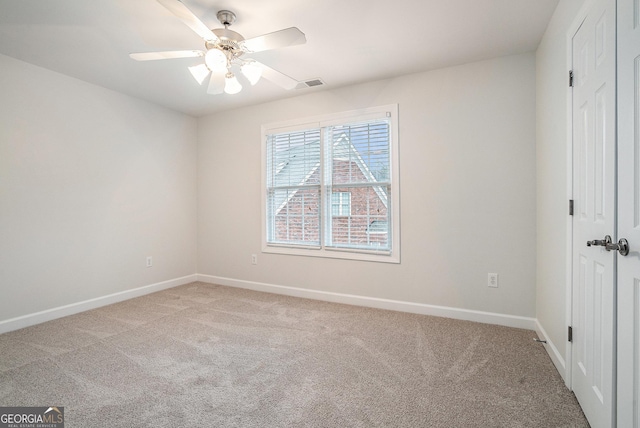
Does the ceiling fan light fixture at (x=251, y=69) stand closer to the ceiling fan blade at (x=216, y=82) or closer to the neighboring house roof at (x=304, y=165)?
the ceiling fan blade at (x=216, y=82)

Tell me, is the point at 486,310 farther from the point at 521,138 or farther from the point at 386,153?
the point at 386,153

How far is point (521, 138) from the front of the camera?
2854 mm

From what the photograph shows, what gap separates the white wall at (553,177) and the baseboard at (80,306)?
4.34 metres

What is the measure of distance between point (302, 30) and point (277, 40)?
657 mm

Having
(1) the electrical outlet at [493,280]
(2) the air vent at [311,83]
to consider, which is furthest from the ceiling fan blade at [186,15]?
(1) the electrical outlet at [493,280]

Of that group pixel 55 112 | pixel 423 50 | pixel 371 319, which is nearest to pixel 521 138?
pixel 423 50

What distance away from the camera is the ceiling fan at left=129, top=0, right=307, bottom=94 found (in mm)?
1869

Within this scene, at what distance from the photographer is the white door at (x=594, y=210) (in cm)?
139

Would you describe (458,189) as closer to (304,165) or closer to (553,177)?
(553,177)

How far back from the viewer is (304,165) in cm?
398

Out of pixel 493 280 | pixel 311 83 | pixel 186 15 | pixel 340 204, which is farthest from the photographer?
pixel 340 204

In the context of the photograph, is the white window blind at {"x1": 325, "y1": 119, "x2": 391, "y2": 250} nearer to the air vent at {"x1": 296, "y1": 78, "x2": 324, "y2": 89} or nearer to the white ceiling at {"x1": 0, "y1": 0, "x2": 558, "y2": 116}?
the air vent at {"x1": 296, "y1": 78, "x2": 324, "y2": 89}

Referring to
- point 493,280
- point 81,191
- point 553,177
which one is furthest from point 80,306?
point 553,177

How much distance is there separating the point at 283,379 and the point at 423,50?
2907 millimetres
